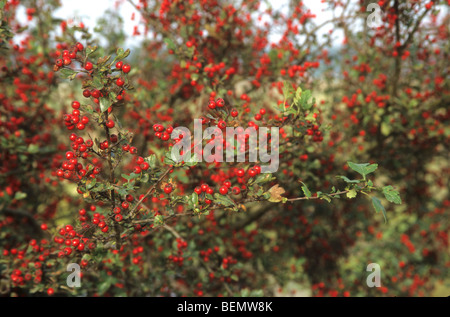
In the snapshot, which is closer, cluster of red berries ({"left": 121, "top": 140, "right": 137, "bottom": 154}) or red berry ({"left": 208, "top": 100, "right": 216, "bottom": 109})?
cluster of red berries ({"left": 121, "top": 140, "right": 137, "bottom": 154})

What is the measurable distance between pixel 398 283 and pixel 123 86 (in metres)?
6.49

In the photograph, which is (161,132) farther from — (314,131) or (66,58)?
(314,131)

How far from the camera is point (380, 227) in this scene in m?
7.48

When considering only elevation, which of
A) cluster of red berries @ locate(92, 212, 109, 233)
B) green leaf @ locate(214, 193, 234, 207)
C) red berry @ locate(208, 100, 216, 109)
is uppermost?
red berry @ locate(208, 100, 216, 109)

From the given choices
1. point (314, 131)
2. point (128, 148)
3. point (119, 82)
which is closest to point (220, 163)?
point (314, 131)

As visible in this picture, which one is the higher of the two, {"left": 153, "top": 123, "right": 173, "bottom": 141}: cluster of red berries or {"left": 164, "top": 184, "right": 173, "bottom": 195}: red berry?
{"left": 153, "top": 123, "right": 173, "bottom": 141}: cluster of red berries

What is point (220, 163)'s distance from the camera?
3363mm

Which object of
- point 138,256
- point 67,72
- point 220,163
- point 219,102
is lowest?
point 138,256

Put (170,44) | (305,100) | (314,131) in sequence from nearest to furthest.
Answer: (305,100) < (314,131) < (170,44)

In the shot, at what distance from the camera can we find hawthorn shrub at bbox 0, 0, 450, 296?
2346mm

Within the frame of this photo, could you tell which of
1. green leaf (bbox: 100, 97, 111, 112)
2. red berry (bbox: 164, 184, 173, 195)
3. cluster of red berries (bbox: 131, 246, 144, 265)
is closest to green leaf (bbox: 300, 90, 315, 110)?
red berry (bbox: 164, 184, 173, 195)

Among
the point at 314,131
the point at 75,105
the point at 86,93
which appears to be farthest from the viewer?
the point at 314,131

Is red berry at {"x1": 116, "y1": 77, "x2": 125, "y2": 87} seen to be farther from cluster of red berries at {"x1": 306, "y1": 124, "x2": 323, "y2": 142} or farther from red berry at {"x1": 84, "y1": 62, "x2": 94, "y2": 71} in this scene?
cluster of red berries at {"x1": 306, "y1": 124, "x2": 323, "y2": 142}
